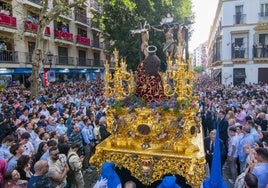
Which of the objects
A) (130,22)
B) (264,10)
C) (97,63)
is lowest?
(97,63)

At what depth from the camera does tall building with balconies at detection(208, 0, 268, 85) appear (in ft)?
98.0

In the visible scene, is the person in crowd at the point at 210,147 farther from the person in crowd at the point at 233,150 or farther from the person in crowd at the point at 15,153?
the person in crowd at the point at 15,153

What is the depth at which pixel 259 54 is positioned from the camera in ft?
98.2

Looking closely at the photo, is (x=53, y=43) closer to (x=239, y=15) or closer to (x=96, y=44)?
(x=96, y=44)

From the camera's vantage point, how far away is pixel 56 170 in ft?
17.2

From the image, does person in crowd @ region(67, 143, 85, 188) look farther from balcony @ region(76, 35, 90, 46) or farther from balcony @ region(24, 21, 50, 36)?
balcony @ region(76, 35, 90, 46)

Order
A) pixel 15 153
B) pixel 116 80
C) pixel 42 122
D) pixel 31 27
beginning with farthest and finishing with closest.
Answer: pixel 31 27 → pixel 42 122 → pixel 116 80 → pixel 15 153

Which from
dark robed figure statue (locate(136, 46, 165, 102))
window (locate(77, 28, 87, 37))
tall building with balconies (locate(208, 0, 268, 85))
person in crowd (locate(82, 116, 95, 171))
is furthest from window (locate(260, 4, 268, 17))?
person in crowd (locate(82, 116, 95, 171))

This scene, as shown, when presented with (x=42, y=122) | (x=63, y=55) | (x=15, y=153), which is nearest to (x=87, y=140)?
(x=42, y=122)

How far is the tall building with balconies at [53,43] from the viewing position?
23.1 m

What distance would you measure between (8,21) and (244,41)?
80.3ft

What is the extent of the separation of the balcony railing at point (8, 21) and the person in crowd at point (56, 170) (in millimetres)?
20901

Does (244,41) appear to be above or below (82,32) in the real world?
below

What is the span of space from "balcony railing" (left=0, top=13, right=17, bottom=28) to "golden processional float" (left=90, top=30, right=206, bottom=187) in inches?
766
